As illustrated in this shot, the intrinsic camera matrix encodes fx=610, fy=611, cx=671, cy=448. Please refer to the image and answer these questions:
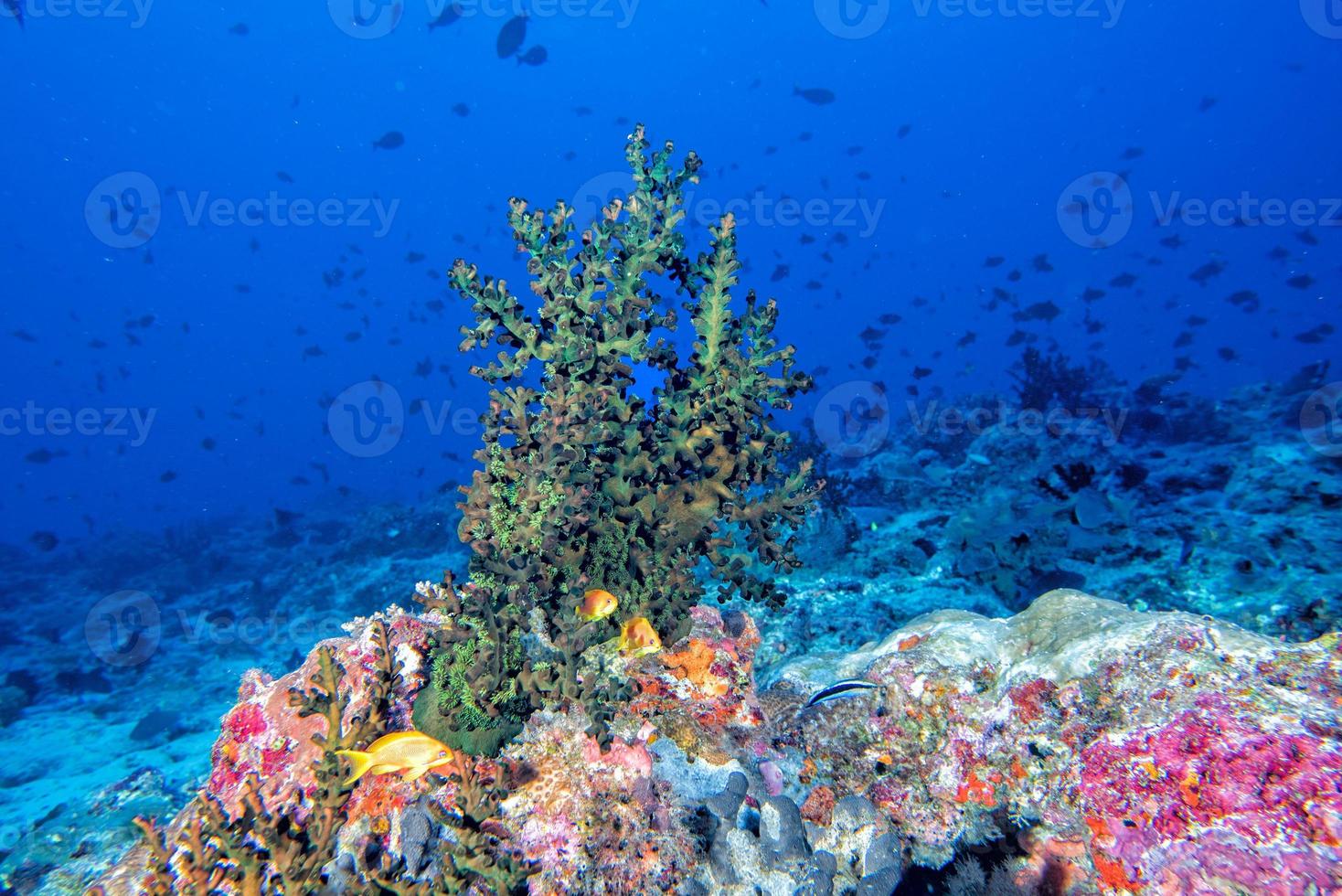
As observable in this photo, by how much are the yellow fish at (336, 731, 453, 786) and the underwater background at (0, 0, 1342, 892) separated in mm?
3613

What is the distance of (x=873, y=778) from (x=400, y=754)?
237 cm

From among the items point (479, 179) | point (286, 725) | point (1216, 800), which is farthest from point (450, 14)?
point (479, 179)

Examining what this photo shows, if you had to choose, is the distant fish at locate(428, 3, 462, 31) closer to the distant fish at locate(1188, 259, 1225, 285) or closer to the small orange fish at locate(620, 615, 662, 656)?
the distant fish at locate(1188, 259, 1225, 285)

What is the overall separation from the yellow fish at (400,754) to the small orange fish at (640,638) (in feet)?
3.84

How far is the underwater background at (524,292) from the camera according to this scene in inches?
330

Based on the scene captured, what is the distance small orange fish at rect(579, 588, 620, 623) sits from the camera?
3557mm

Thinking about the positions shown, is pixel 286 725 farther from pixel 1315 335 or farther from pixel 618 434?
pixel 1315 335

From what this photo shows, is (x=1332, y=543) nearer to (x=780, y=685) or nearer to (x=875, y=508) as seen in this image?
(x=875, y=508)

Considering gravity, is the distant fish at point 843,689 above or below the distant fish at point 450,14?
below

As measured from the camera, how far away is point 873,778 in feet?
10.6

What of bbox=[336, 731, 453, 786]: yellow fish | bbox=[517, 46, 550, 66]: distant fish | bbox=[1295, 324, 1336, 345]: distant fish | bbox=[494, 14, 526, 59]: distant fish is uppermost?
bbox=[517, 46, 550, 66]: distant fish

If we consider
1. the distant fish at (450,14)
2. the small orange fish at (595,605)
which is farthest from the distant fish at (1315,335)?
the distant fish at (450,14)

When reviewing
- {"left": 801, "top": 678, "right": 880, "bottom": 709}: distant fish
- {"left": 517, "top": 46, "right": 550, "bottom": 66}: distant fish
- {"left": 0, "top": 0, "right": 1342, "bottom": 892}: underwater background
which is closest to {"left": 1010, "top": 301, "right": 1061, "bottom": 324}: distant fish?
{"left": 0, "top": 0, "right": 1342, "bottom": 892}: underwater background

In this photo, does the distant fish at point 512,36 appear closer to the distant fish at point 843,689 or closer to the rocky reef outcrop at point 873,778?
the rocky reef outcrop at point 873,778
